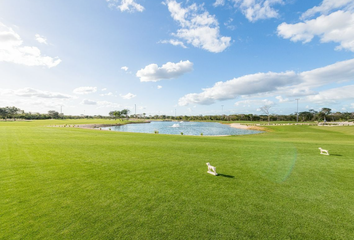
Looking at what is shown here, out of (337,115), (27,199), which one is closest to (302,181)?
(27,199)

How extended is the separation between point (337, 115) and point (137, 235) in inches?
6295

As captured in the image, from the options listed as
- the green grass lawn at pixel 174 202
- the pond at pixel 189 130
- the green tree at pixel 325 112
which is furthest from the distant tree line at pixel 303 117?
the green grass lawn at pixel 174 202

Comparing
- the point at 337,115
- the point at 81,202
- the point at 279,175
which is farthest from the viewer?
the point at 337,115

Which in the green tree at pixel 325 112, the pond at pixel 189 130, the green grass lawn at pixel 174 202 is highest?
the green tree at pixel 325 112

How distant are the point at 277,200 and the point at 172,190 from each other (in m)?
3.71

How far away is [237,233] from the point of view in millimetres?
3852

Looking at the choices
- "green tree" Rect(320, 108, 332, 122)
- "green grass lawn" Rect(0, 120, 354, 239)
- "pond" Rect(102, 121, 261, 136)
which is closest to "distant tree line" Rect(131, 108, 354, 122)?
"green tree" Rect(320, 108, 332, 122)

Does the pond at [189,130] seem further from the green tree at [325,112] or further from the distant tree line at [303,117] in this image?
the green tree at [325,112]

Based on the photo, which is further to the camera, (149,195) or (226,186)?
(226,186)

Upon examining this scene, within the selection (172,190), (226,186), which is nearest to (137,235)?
(172,190)

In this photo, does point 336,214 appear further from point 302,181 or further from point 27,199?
point 27,199

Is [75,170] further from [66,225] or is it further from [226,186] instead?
[226,186]

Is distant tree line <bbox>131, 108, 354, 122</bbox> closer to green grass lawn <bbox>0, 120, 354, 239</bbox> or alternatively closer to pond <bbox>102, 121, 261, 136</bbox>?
pond <bbox>102, 121, 261, 136</bbox>

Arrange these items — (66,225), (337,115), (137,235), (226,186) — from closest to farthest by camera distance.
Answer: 1. (137,235)
2. (66,225)
3. (226,186)
4. (337,115)
